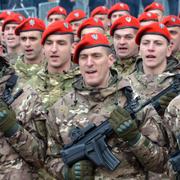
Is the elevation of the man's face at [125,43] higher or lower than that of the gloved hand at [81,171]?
higher

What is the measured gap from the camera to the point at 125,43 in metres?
8.86

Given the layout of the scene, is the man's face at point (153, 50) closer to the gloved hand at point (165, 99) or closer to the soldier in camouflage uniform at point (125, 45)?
the soldier in camouflage uniform at point (125, 45)

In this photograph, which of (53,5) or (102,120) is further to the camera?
(53,5)

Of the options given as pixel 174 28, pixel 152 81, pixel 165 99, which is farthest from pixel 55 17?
pixel 165 99

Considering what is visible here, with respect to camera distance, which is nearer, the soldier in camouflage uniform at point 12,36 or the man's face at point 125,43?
the man's face at point 125,43

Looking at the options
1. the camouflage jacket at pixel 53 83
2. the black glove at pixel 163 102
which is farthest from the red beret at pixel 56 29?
the black glove at pixel 163 102

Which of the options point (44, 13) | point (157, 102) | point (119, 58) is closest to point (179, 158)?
point (157, 102)

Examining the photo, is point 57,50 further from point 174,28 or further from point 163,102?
point 174,28

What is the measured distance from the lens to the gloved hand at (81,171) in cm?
539

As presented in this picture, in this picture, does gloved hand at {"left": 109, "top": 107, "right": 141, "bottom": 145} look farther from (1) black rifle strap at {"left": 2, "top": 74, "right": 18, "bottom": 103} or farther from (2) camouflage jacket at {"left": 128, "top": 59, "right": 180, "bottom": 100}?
(2) camouflage jacket at {"left": 128, "top": 59, "right": 180, "bottom": 100}

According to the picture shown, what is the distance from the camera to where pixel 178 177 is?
515 cm

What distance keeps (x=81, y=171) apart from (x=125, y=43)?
3.77m

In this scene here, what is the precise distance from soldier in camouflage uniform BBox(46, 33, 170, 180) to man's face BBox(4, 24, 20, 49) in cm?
487

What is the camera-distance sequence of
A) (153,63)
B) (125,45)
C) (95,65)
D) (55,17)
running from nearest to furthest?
(95,65), (153,63), (125,45), (55,17)
